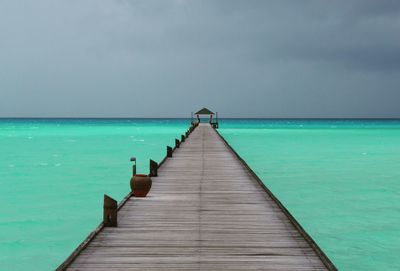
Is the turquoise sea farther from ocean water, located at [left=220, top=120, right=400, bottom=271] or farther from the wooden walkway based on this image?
the wooden walkway

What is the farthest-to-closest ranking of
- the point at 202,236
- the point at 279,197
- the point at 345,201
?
1. the point at 279,197
2. the point at 345,201
3. the point at 202,236

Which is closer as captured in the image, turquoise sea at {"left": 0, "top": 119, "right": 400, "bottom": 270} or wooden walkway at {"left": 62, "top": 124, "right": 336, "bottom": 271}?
wooden walkway at {"left": 62, "top": 124, "right": 336, "bottom": 271}

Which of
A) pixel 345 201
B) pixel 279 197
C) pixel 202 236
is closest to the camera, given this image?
pixel 202 236

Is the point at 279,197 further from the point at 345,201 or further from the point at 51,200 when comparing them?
the point at 51,200

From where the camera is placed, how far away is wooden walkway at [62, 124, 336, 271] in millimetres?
7086

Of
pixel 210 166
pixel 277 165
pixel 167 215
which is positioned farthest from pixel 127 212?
pixel 277 165

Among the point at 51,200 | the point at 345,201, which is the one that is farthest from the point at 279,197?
the point at 51,200

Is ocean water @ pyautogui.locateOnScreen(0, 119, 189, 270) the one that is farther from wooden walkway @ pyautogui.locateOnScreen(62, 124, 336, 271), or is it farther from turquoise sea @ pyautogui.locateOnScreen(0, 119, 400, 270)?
wooden walkway @ pyautogui.locateOnScreen(62, 124, 336, 271)

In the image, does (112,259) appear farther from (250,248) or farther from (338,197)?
(338,197)

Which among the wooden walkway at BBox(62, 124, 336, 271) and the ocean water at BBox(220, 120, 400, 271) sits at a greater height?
the wooden walkway at BBox(62, 124, 336, 271)

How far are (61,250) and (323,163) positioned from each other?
26085 millimetres

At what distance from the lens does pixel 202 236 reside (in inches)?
336

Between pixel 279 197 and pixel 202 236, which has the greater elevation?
pixel 202 236

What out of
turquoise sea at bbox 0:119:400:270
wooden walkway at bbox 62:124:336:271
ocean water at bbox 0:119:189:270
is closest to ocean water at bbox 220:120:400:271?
turquoise sea at bbox 0:119:400:270
